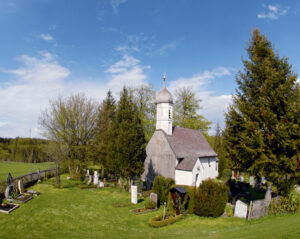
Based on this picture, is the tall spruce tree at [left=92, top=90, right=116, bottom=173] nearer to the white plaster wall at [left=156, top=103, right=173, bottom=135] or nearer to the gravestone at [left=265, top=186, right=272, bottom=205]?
the white plaster wall at [left=156, top=103, right=173, bottom=135]

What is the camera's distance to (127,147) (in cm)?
2256

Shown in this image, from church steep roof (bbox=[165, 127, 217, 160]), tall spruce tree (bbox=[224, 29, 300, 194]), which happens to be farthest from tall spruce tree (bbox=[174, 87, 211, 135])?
tall spruce tree (bbox=[224, 29, 300, 194])

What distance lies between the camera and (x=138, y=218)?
15234mm

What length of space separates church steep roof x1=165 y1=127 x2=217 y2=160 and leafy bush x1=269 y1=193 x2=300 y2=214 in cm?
1281

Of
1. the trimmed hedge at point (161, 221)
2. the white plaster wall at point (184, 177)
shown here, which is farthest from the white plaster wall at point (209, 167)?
the trimmed hedge at point (161, 221)

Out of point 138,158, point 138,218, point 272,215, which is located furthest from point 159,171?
point 272,215

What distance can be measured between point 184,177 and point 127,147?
8.44 meters

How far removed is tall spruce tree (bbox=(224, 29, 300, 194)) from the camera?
45.0 ft

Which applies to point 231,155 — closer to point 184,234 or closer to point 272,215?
point 272,215

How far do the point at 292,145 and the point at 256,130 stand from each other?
220 cm

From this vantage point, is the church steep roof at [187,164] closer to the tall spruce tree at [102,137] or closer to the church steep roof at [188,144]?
the church steep roof at [188,144]

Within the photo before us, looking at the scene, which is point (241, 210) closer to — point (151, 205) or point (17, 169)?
point (151, 205)

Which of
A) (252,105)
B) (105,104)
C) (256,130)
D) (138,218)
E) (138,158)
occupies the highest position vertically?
(105,104)

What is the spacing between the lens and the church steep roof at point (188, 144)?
93.5 ft
